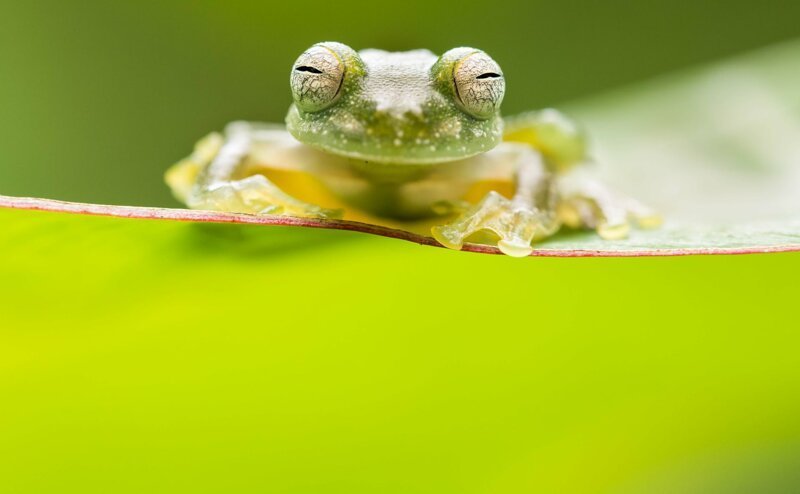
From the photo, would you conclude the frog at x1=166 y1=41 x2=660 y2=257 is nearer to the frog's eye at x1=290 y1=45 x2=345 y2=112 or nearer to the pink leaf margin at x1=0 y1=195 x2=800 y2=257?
the frog's eye at x1=290 y1=45 x2=345 y2=112

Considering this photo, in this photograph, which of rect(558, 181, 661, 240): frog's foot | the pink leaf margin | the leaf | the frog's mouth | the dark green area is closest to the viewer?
the pink leaf margin

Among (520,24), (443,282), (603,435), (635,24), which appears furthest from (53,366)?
(635,24)

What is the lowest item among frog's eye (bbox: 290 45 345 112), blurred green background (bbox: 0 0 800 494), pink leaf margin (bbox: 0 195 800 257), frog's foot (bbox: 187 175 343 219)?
blurred green background (bbox: 0 0 800 494)

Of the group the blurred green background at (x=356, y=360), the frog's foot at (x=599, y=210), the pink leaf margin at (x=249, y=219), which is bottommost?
the blurred green background at (x=356, y=360)

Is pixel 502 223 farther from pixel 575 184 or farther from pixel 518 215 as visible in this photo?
pixel 575 184

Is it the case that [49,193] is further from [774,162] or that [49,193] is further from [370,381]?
[774,162]

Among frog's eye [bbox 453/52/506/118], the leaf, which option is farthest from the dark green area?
frog's eye [bbox 453/52/506/118]

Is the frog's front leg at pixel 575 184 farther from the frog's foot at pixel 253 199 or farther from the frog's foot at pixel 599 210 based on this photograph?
the frog's foot at pixel 253 199

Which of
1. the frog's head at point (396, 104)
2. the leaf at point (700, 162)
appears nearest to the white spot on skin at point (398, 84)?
the frog's head at point (396, 104)
